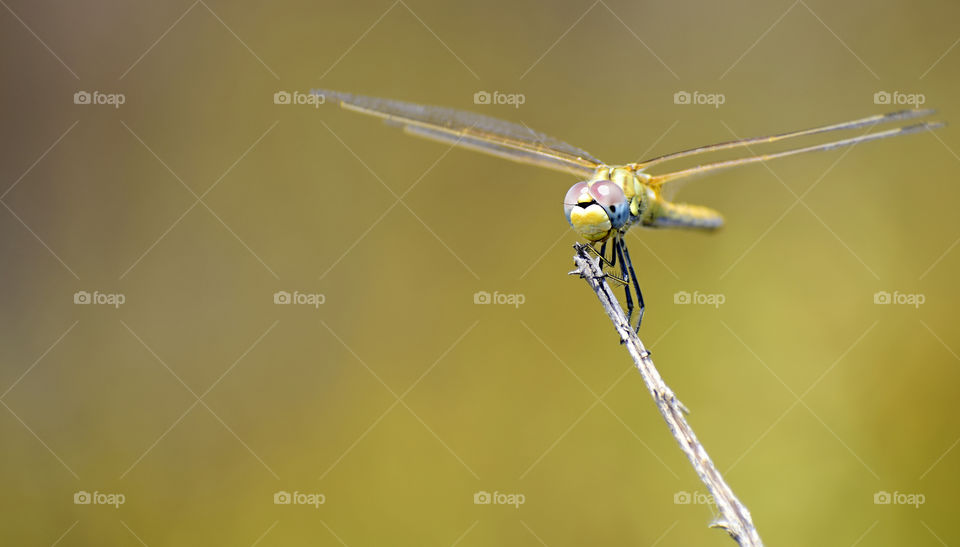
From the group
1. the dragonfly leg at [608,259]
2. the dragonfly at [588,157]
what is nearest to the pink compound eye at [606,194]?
the dragonfly at [588,157]

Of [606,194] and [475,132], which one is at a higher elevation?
[475,132]

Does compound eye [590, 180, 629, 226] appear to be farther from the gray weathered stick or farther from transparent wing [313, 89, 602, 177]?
transparent wing [313, 89, 602, 177]

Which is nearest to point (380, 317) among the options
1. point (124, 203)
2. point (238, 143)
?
point (238, 143)

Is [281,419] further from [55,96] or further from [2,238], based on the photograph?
[55,96]

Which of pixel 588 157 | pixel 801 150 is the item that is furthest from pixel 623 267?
pixel 801 150

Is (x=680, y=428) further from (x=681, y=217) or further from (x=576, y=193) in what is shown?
(x=681, y=217)

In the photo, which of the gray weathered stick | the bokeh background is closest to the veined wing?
the gray weathered stick
